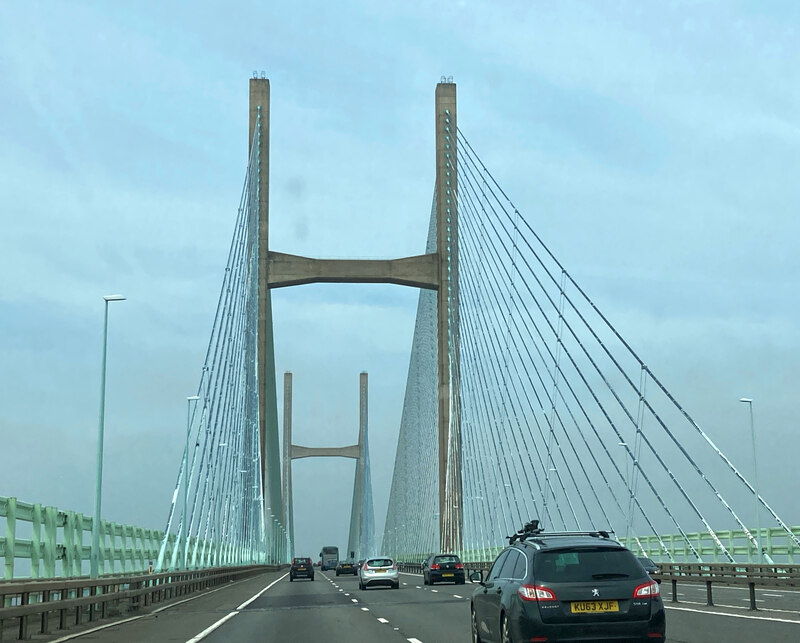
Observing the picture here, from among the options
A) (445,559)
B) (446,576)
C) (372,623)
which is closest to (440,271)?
(445,559)

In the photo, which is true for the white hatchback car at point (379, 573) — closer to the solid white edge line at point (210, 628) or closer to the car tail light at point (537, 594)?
the solid white edge line at point (210, 628)

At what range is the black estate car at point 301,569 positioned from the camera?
64.4m

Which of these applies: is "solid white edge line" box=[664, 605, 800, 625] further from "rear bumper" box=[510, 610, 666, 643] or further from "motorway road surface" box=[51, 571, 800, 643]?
"rear bumper" box=[510, 610, 666, 643]

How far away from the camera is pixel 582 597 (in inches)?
467

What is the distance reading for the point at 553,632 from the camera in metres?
11.8

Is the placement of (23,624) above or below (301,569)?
below

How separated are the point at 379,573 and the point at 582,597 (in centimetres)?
2993

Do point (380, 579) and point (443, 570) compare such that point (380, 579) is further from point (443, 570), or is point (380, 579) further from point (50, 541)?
point (50, 541)

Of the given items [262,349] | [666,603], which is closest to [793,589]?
[666,603]

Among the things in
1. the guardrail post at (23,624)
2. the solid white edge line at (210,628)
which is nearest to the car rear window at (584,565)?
the solid white edge line at (210,628)

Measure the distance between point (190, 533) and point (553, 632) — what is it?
3049 centimetres

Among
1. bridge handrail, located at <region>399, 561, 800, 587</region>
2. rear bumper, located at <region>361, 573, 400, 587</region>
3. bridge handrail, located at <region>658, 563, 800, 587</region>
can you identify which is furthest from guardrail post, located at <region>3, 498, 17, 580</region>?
rear bumper, located at <region>361, 573, 400, 587</region>

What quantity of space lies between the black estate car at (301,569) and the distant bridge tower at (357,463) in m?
54.5

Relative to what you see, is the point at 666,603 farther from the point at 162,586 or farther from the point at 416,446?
the point at 416,446
